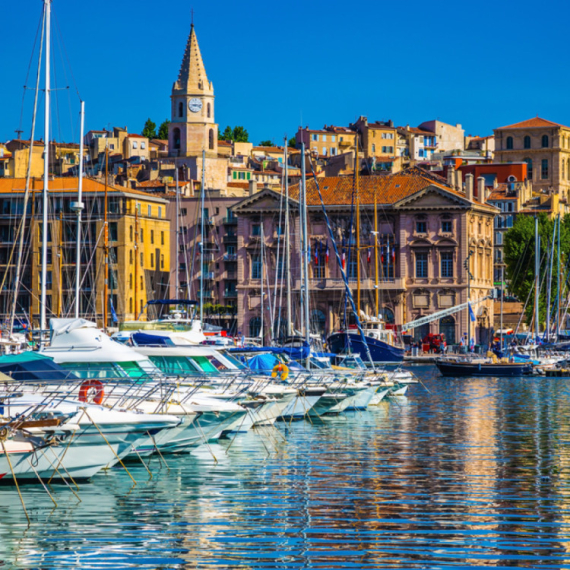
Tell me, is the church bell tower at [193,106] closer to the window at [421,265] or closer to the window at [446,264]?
the window at [421,265]

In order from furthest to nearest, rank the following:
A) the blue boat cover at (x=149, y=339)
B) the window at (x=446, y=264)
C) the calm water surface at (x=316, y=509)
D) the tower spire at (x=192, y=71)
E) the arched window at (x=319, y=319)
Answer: the tower spire at (x=192, y=71) → the arched window at (x=319, y=319) → the window at (x=446, y=264) → the blue boat cover at (x=149, y=339) → the calm water surface at (x=316, y=509)

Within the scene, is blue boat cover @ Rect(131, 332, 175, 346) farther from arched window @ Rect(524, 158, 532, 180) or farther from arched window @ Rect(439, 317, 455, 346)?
arched window @ Rect(524, 158, 532, 180)

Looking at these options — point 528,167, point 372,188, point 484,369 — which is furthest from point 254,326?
point 528,167

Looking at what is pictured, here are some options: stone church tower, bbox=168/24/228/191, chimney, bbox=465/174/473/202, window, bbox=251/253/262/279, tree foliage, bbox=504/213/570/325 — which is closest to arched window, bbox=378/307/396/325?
tree foliage, bbox=504/213/570/325

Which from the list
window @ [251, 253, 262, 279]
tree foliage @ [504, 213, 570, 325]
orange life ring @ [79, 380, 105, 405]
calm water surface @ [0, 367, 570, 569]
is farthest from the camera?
window @ [251, 253, 262, 279]

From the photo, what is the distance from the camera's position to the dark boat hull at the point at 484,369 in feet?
260

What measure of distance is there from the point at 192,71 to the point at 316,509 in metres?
139

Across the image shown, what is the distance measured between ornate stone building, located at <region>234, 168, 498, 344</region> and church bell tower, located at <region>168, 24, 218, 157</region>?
1732 inches

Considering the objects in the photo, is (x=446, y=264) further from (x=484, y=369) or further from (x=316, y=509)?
(x=316, y=509)

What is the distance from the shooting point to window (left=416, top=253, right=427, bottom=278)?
11312 cm

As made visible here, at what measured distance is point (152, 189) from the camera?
135500 mm

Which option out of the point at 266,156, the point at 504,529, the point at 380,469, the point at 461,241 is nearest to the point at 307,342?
the point at 380,469

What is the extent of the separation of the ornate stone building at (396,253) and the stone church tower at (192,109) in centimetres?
4362

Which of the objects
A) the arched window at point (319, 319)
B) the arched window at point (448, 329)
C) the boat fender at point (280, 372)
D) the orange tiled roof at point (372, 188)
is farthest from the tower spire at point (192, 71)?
the boat fender at point (280, 372)
